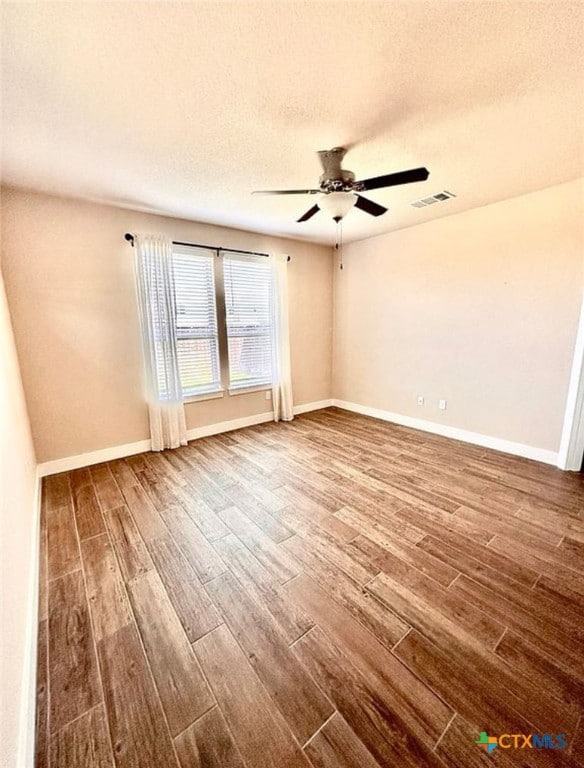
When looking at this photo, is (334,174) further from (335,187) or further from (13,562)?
(13,562)

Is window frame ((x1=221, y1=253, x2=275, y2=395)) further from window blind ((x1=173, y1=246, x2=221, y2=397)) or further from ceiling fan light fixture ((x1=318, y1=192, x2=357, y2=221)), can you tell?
ceiling fan light fixture ((x1=318, y1=192, x2=357, y2=221))

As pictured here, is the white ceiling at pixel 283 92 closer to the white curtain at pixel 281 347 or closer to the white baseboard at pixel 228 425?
the white curtain at pixel 281 347

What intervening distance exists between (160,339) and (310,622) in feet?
9.67

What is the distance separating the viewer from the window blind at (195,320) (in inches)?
139

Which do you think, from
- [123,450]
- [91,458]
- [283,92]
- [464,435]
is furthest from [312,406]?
[283,92]

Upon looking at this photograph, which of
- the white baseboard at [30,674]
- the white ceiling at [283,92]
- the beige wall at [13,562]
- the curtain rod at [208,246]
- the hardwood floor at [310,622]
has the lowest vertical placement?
the hardwood floor at [310,622]

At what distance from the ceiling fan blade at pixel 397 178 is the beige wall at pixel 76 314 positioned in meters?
2.40

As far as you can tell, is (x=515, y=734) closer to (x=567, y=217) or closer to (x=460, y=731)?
(x=460, y=731)

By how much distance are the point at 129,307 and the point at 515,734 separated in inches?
153

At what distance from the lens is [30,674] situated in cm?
120

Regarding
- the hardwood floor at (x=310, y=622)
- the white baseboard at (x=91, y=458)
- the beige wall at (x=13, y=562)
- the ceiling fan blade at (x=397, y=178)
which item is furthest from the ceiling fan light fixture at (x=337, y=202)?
the white baseboard at (x=91, y=458)

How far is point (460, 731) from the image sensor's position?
104cm

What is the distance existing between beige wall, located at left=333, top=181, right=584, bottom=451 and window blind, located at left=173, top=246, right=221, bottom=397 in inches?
87.6

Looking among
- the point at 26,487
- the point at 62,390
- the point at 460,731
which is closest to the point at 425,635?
the point at 460,731
